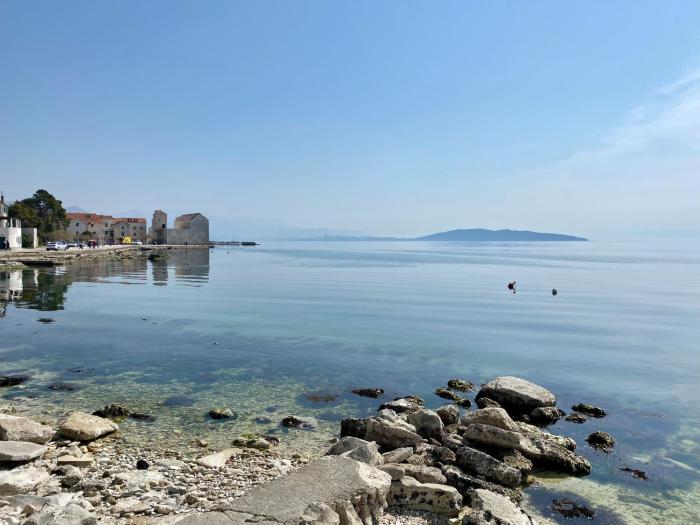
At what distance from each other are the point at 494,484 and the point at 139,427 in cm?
938

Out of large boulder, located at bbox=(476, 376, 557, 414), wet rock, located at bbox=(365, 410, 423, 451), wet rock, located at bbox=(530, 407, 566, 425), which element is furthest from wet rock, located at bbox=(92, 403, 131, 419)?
wet rock, located at bbox=(530, 407, 566, 425)

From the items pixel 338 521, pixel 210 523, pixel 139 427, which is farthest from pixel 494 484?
pixel 139 427

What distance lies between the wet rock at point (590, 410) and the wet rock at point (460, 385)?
368cm

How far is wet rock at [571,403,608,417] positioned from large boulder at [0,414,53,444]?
15.9 m

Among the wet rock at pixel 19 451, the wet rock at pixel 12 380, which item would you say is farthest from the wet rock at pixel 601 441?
the wet rock at pixel 12 380

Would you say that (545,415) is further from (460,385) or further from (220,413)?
(220,413)

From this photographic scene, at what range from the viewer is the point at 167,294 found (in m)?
45.6

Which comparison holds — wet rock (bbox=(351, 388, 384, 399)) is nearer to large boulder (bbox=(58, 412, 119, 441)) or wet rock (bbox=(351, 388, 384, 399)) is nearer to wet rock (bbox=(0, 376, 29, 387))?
large boulder (bbox=(58, 412, 119, 441))

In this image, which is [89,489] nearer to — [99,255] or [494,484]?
[494,484]

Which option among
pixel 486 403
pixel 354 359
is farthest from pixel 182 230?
pixel 486 403

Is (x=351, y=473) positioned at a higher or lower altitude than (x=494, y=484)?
higher

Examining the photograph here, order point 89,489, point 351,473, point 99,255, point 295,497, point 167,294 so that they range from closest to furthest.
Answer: point 295,497 → point 351,473 → point 89,489 → point 167,294 → point 99,255

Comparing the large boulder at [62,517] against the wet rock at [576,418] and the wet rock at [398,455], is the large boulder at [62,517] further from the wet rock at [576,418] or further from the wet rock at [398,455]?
the wet rock at [576,418]

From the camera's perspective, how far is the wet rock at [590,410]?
16188mm
